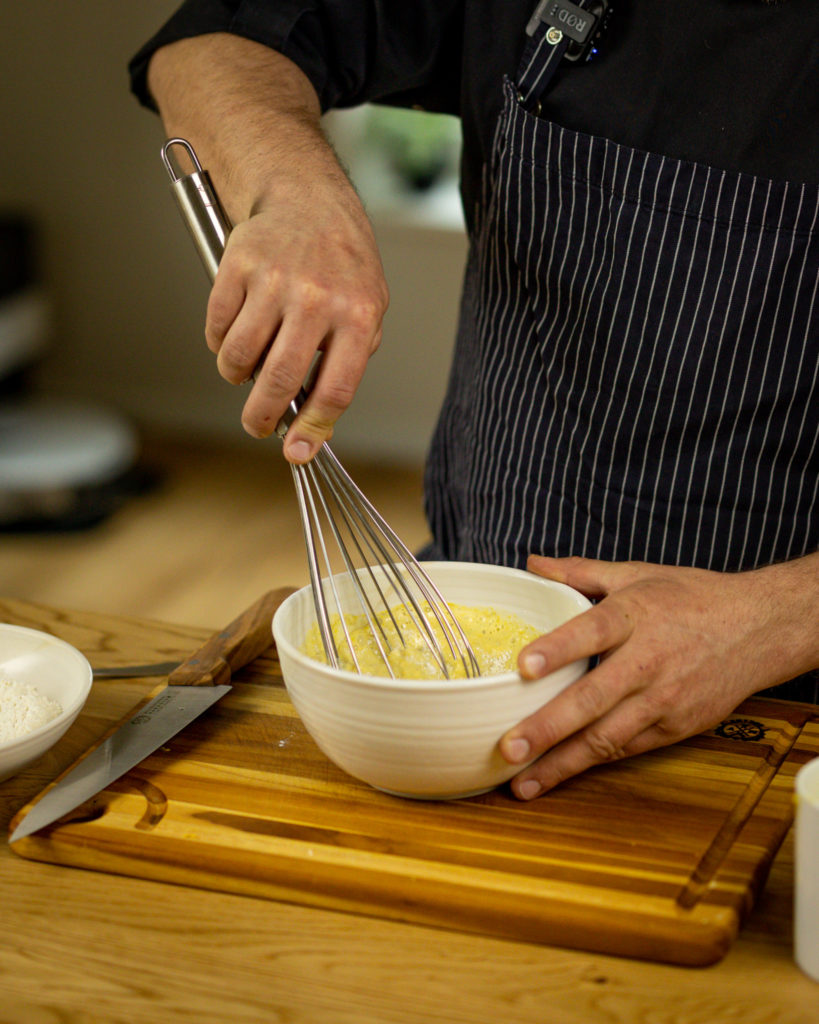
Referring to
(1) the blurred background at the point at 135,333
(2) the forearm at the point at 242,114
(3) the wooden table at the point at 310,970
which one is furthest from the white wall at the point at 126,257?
(3) the wooden table at the point at 310,970

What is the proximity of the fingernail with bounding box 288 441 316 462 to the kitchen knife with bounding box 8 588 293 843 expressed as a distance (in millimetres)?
204

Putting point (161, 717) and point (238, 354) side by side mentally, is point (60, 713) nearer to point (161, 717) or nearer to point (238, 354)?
point (161, 717)

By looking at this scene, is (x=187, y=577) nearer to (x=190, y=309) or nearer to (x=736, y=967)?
(x=190, y=309)

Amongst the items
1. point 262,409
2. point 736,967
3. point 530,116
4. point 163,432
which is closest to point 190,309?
point 163,432

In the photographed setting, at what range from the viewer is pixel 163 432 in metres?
3.51

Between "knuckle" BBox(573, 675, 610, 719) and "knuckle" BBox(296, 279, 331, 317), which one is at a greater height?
"knuckle" BBox(296, 279, 331, 317)

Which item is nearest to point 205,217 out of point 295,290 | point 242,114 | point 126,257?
point 295,290

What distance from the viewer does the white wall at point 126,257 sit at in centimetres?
325

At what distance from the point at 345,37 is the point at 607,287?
36 cm

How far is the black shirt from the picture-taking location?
893 mm

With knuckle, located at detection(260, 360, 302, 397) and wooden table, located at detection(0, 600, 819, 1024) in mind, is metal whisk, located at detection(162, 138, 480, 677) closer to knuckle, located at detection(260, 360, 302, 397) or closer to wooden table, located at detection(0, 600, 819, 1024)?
knuckle, located at detection(260, 360, 302, 397)

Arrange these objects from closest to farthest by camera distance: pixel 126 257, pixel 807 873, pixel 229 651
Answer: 1. pixel 807 873
2. pixel 229 651
3. pixel 126 257

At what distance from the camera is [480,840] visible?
0.67 metres

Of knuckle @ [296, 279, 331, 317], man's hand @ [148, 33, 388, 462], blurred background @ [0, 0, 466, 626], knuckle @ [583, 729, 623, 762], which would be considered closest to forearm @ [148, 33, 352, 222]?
man's hand @ [148, 33, 388, 462]
